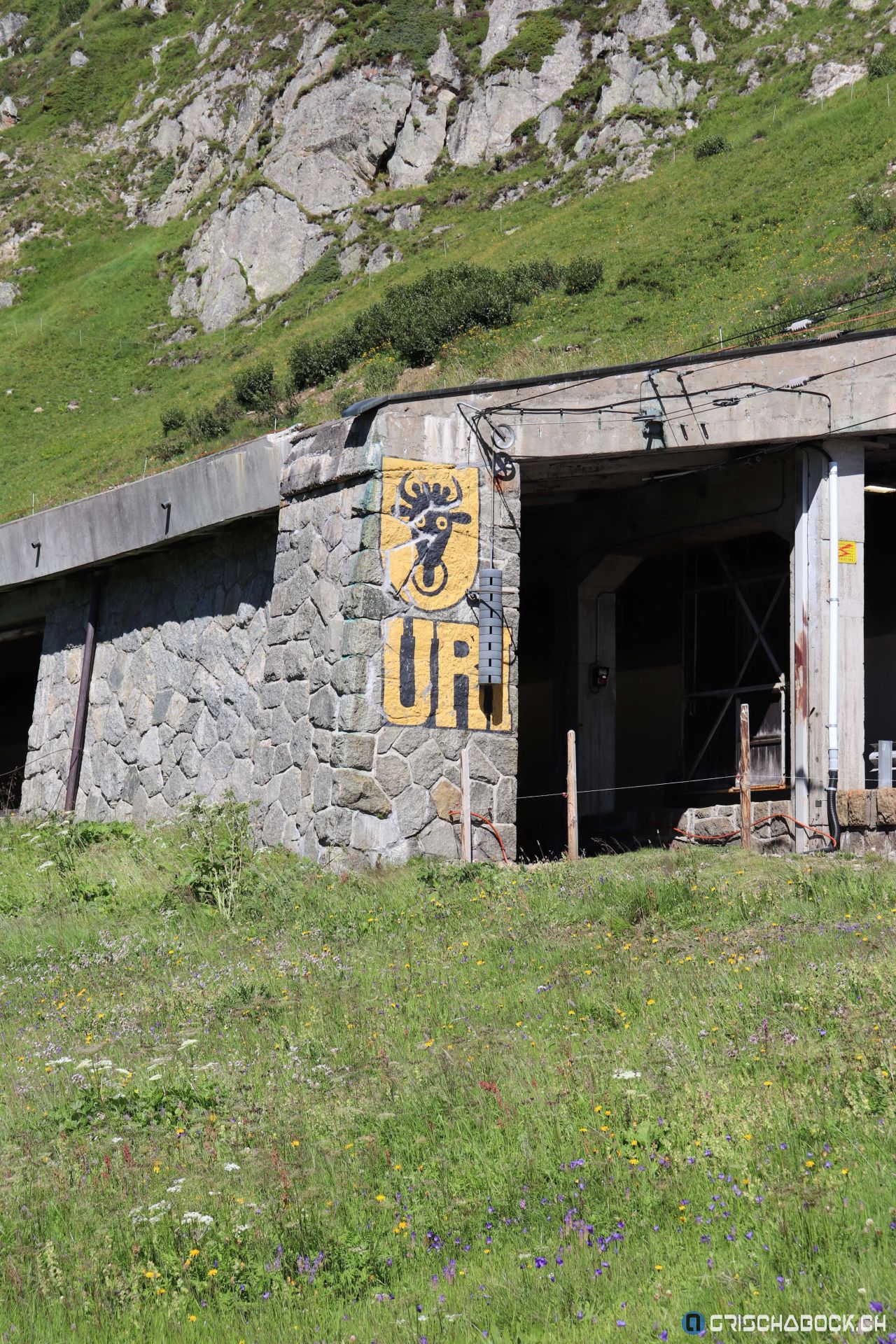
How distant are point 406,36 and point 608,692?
5488 cm

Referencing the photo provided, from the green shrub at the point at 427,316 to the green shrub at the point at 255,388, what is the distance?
2.21ft

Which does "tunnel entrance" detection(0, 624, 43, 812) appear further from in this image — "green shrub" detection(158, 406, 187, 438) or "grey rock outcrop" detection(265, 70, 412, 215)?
"grey rock outcrop" detection(265, 70, 412, 215)

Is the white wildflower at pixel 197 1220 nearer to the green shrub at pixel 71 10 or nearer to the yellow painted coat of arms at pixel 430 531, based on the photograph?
the yellow painted coat of arms at pixel 430 531

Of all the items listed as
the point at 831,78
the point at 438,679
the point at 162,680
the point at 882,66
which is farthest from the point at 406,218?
the point at 438,679

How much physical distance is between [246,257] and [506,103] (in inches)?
517

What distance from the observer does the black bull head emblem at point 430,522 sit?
13555mm

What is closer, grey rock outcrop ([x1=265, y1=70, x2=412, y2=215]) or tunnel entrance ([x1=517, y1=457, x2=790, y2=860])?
tunnel entrance ([x1=517, y1=457, x2=790, y2=860])

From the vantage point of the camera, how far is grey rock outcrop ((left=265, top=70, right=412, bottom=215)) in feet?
199

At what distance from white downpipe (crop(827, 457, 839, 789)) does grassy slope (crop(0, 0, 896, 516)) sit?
5.16m

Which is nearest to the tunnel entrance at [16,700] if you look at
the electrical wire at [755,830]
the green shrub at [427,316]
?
the electrical wire at [755,830]

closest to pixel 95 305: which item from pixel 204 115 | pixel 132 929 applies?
pixel 204 115

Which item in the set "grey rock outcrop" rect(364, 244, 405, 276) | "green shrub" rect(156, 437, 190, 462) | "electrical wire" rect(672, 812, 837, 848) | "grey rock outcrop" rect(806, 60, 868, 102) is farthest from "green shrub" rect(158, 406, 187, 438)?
"electrical wire" rect(672, 812, 837, 848)

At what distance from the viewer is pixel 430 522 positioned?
13648mm

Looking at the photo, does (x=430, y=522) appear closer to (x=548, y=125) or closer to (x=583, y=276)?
(x=583, y=276)
